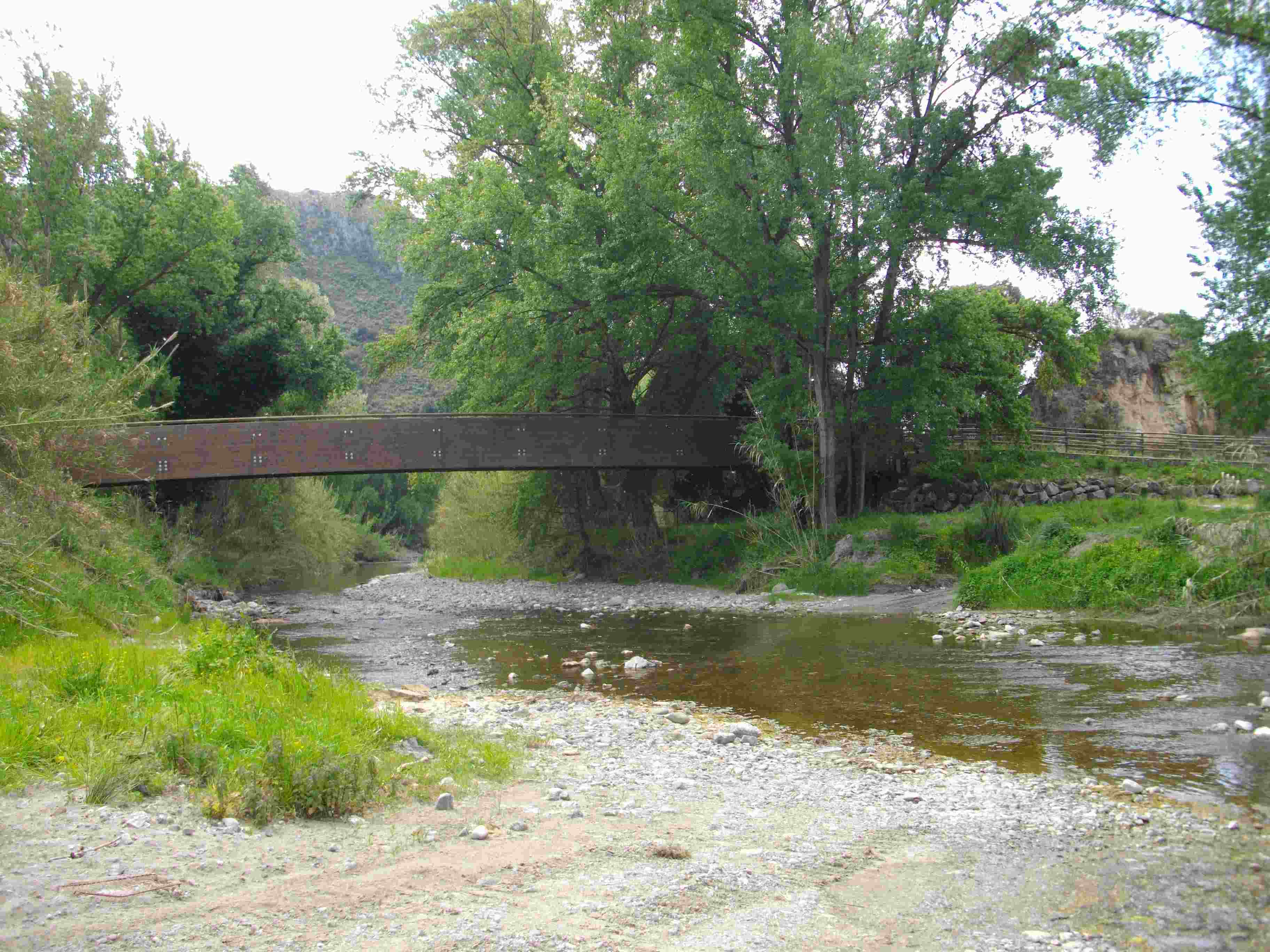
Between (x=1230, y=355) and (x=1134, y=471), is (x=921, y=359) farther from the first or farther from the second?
(x=1230, y=355)

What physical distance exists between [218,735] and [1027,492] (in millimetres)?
21408

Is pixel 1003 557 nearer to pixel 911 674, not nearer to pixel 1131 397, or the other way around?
pixel 911 674

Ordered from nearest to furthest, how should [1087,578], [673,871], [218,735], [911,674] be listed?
[673,871]
[218,735]
[911,674]
[1087,578]

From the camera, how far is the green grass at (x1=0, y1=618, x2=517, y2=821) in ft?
17.3

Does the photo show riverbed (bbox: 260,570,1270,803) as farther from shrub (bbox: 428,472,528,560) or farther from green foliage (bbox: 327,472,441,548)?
green foliage (bbox: 327,472,441,548)

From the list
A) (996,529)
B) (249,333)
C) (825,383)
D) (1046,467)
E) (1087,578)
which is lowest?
(1087,578)

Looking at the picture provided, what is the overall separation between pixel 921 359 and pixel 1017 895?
18.7 meters

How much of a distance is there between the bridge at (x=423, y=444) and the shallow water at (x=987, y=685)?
9.09 m

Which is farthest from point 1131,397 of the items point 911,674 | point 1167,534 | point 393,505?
point 393,505

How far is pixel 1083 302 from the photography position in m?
20.6

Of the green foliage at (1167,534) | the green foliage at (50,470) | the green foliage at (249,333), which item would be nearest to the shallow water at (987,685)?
the green foliage at (1167,534)

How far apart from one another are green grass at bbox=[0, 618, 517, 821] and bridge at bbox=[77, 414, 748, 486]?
13590 mm

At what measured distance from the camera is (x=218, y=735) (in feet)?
19.7

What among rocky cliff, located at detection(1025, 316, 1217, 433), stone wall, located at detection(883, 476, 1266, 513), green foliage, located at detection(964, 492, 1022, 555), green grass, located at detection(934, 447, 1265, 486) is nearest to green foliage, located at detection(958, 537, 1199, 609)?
green foliage, located at detection(964, 492, 1022, 555)
